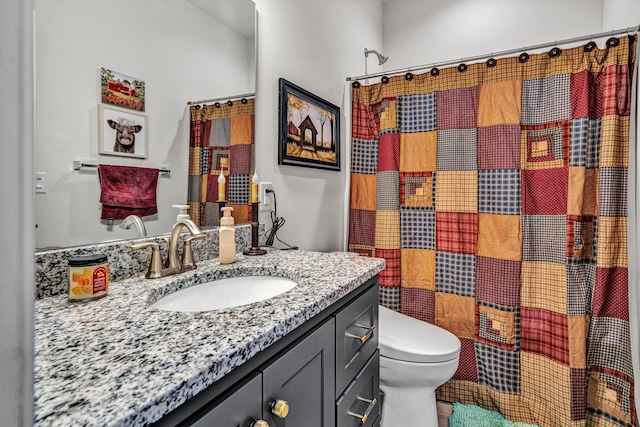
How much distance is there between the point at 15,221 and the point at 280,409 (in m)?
0.52

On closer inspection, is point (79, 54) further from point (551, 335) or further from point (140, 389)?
point (551, 335)

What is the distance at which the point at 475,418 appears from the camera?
166 cm

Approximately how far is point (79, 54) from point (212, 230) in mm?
636

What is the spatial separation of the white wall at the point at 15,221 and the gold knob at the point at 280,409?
45cm

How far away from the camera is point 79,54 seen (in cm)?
81

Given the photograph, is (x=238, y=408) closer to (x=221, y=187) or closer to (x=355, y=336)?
(x=355, y=336)

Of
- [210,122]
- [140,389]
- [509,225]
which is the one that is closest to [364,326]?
[140,389]

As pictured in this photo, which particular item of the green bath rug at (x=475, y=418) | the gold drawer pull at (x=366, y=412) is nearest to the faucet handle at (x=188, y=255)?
the gold drawer pull at (x=366, y=412)

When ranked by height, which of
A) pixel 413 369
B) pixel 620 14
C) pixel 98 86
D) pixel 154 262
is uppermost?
pixel 620 14

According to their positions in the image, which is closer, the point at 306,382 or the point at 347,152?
the point at 306,382

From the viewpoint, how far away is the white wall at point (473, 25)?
213 centimetres

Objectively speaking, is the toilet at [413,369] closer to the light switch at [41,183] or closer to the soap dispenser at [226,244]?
the soap dispenser at [226,244]

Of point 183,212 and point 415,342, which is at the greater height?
point 183,212

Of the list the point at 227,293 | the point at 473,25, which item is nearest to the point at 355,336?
the point at 227,293
